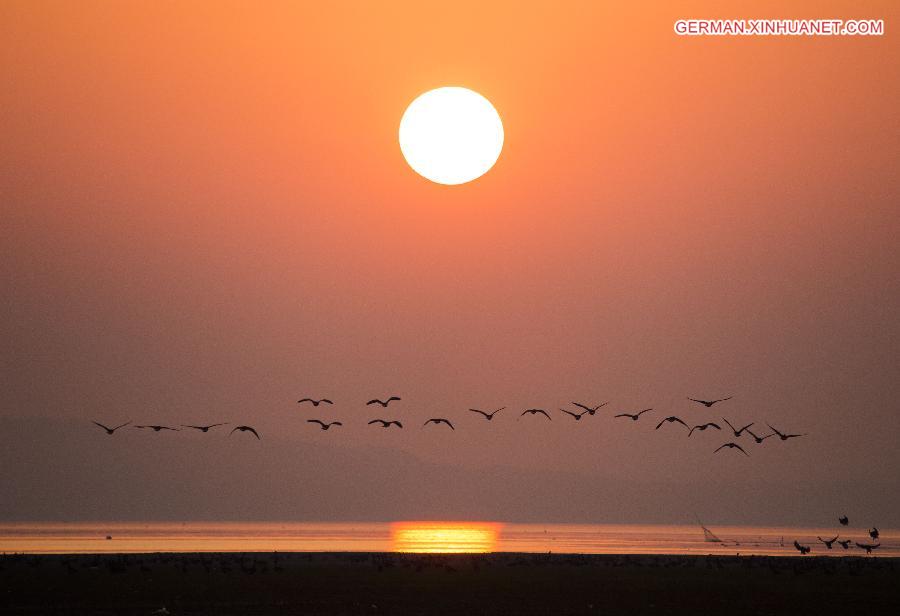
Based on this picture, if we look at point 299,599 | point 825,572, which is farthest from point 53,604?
point 825,572

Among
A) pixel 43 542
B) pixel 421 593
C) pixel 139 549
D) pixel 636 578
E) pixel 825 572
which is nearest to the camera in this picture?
pixel 421 593

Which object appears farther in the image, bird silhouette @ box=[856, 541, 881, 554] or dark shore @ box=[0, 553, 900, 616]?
bird silhouette @ box=[856, 541, 881, 554]

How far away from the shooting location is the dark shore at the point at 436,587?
4706 cm

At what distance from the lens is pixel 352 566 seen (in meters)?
73.0

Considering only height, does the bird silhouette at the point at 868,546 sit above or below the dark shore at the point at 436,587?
below

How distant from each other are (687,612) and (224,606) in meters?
17.3

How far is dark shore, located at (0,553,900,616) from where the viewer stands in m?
47.1

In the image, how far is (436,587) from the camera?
181 feet

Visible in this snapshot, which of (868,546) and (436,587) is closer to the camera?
(436,587)

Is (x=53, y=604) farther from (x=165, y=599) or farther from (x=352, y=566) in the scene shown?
(x=352, y=566)

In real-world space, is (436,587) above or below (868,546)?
above

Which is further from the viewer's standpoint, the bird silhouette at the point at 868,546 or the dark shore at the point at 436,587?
the bird silhouette at the point at 868,546

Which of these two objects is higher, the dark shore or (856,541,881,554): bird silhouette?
the dark shore

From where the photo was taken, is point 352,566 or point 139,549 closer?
point 352,566
